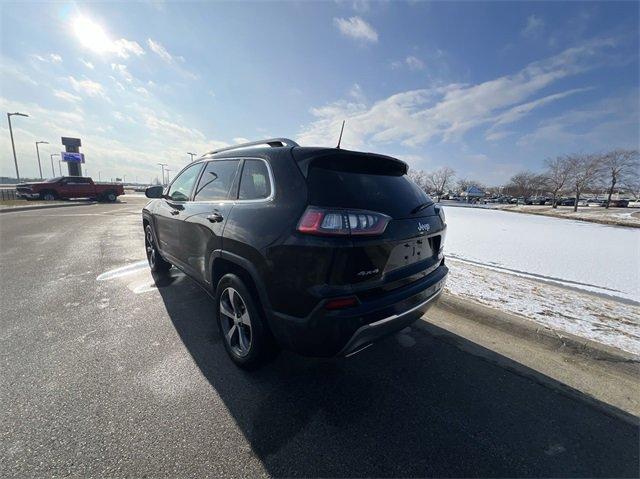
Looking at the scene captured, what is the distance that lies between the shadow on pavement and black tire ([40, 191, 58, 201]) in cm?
2861

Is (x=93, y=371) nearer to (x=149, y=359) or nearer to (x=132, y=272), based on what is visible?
(x=149, y=359)

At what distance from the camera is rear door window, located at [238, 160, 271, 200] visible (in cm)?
233

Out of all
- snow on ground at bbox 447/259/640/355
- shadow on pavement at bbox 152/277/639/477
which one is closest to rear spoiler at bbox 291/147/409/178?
shadow on pavement at bbox 152/277/639/477

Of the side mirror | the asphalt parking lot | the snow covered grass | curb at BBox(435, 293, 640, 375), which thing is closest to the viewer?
the asphalt parking lot

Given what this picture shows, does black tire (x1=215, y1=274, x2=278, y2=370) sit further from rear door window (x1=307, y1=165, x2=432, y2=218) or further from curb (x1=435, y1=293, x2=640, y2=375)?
curb (x1=435, y1=293, x2=640, y2=375)

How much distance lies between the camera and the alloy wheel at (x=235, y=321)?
8.30 feet

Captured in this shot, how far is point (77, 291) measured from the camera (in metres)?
4.29

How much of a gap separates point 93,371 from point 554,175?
188 feet

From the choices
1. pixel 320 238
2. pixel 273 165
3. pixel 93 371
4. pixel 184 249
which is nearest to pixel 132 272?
pixel 184 249

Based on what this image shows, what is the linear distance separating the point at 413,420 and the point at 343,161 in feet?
6.35

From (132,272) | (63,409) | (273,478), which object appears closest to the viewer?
(273,478)

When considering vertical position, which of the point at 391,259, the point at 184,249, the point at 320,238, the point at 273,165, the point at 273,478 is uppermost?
the point at 273,165

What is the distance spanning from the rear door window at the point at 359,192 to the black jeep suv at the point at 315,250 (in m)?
0.01

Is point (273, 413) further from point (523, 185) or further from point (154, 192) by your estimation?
point (523, 185)
